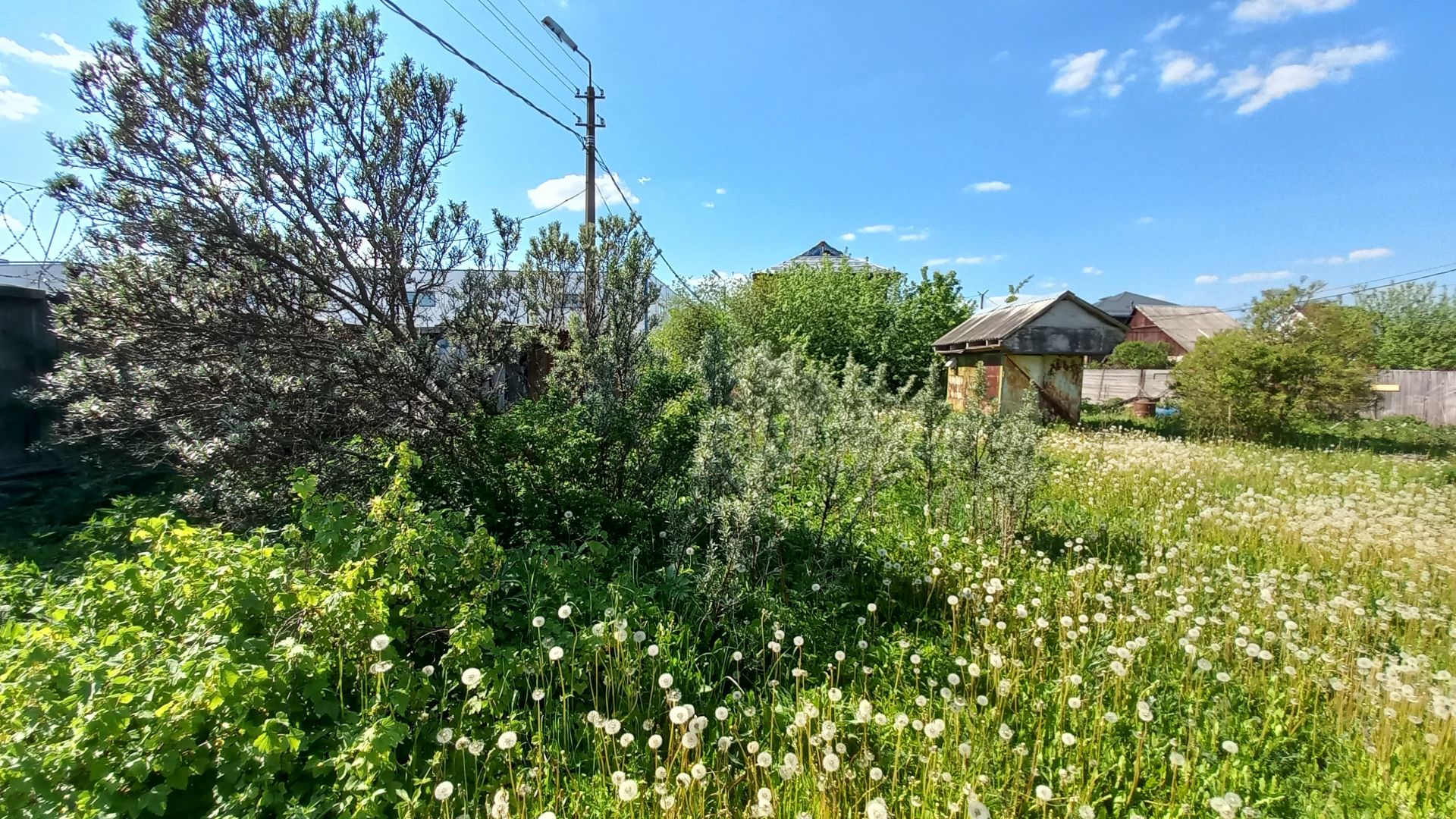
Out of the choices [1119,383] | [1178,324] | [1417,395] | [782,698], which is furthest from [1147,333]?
[782,698]

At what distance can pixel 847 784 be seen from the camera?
6.35 feet

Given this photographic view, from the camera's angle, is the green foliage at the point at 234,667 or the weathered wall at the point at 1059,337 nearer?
the green foliage at the point at 234,667

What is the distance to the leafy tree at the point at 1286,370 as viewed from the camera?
364 inches

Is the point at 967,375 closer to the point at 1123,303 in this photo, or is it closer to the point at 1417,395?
the point at 1417,395

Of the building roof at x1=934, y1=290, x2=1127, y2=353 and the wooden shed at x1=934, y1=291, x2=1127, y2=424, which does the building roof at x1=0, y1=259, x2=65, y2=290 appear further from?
the building roof at x1=934, y1=290, x2=1127, y2=353

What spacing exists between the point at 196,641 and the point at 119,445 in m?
3.41

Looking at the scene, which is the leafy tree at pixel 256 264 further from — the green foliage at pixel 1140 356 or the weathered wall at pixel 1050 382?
the green foliage at pixel 1140 356

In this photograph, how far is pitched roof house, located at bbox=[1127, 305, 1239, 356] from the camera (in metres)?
33.5

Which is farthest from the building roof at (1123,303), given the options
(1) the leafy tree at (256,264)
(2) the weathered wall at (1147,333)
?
(1) the leafy tree at (256,264)

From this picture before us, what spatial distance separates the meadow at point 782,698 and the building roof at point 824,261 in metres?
15.8

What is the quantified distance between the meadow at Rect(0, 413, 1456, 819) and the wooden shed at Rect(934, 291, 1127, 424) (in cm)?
736

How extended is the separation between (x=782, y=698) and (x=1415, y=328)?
40102 mm

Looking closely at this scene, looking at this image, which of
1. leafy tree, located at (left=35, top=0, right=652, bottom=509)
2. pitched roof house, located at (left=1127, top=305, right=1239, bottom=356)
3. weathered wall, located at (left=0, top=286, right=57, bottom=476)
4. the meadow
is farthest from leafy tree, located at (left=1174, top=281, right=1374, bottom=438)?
pitched roof house, located at (left=1127, top=305, right=1239, bottom=356)

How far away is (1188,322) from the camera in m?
35.3
